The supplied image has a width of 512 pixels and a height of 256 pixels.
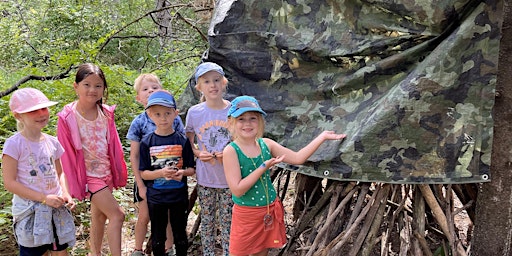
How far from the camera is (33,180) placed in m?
2.73

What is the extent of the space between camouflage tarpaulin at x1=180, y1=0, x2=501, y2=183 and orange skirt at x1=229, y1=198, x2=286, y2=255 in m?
0.45

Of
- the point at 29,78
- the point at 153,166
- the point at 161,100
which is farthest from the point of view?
the point at 29,78

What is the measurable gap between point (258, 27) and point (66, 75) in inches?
135

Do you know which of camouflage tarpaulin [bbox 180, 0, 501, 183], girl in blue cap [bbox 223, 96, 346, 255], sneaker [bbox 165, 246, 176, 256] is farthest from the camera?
sneaker [bbox 165, 246, 176, 256]

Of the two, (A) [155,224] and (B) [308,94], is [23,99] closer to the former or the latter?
(A) [155,224]

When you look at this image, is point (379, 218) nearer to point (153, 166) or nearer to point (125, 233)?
point (153, 166)

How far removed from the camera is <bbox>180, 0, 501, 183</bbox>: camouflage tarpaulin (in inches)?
98.9

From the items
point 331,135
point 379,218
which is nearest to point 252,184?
point 331,135

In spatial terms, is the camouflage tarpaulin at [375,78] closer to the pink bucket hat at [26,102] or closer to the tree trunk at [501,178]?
the tree trunk at [501,178]

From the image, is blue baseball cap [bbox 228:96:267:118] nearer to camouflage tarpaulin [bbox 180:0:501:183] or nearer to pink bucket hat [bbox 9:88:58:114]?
camouflage tarpaulin [bbox 180:0:501:183]

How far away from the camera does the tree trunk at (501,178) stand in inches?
101

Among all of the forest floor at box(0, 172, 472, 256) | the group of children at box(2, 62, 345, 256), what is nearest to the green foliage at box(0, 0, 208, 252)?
the forest floor at box(0, 172, 472, 256)

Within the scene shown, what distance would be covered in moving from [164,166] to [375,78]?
1.44 meters

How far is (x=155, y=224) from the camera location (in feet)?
10.5
